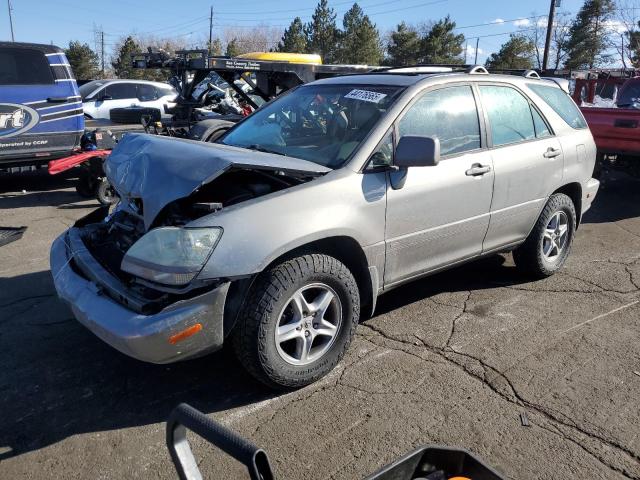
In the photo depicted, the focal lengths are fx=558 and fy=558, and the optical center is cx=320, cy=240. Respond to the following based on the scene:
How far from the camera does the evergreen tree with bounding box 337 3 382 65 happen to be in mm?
47219

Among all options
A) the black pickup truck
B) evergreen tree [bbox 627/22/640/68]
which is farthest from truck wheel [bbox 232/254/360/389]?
evergreen tree [bbox 627/22/640/68]

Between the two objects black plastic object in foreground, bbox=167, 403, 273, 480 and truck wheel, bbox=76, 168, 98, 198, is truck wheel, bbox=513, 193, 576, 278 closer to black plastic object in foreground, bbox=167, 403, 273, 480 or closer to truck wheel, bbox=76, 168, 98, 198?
black plastic object in foreground, bbox=167, 403, 273, 480

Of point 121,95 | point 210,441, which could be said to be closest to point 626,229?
point 210,441

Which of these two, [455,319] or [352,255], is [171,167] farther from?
[455,319]

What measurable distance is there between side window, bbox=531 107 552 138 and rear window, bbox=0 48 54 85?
677 centimetres

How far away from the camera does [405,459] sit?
1.98 metres

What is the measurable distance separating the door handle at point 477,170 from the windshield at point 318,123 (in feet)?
2.54

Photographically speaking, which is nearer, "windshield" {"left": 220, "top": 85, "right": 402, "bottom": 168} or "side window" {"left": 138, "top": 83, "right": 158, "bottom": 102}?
"windshield" {"left": 220, "top": 85, "right": 402, "bottom": 168}

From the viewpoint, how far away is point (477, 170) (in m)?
4.05

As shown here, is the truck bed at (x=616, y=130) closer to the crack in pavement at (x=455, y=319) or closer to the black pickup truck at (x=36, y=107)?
the crack in pavement at (x=455, y=319)

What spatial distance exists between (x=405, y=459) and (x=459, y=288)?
304 cm

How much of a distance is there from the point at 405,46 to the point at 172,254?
48.7 m

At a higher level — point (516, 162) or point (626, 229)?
point (516, 162)

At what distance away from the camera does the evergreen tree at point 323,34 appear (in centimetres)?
4978
